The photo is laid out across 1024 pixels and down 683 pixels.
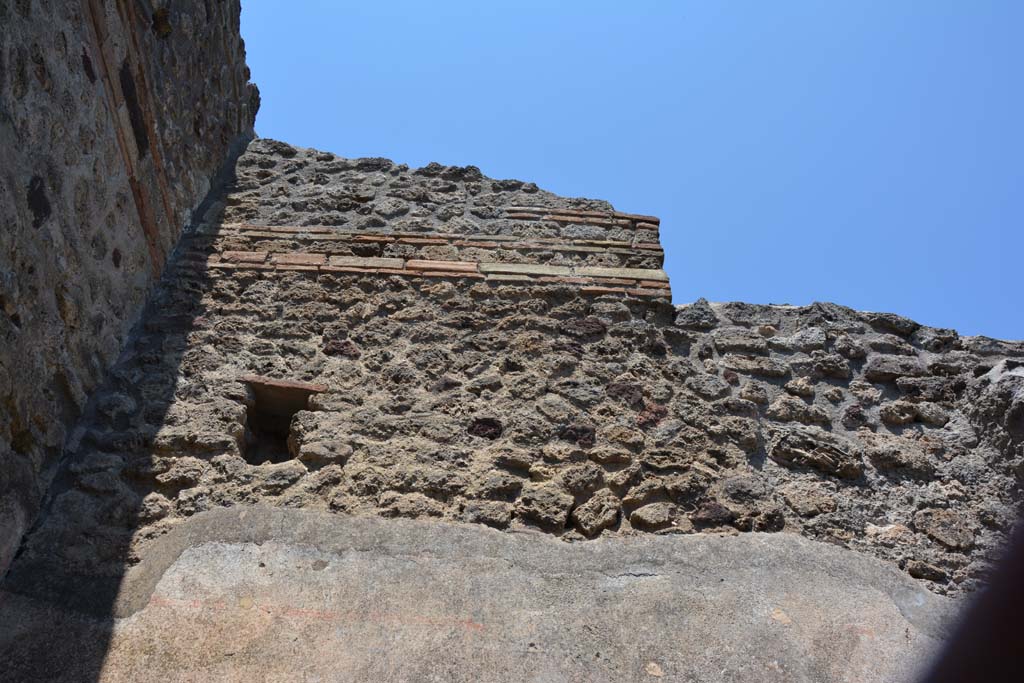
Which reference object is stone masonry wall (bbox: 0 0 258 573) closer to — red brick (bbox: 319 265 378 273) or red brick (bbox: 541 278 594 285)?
red brick (bbox: 319 265 378 273)

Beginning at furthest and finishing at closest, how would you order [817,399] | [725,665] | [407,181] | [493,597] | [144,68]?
[407,181], [144,68], [817,399], [493,597], [725,665]

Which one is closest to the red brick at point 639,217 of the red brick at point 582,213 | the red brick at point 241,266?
the red brick at point 582,213

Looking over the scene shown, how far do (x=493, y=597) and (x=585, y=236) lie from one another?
2.35m

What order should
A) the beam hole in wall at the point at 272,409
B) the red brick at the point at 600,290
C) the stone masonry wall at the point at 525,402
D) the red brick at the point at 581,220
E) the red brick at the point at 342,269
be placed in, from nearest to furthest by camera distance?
1. the stone masonry wall at the point at 525,402
2. the beam hole in wall at the point at 272,409
3. the red brick at the point at 600,290
4. the red brick at the point at 342,269
5. the red brick at the point at 581,220

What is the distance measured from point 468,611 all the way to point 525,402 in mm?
1119

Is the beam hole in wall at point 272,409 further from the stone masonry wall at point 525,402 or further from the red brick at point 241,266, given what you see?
the red brick at point 241,266

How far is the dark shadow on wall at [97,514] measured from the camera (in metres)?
2.94

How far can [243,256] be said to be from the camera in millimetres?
4859

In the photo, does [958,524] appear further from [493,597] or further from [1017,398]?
[493,597]

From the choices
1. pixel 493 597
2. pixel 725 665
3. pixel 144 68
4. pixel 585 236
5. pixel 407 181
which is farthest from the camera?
pixel 407 181

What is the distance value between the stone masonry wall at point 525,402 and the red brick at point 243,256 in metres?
0.01

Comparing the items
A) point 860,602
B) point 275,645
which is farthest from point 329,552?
point 860,602

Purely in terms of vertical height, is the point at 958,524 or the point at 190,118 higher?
the point at 190,118

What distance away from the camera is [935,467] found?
3.83m
